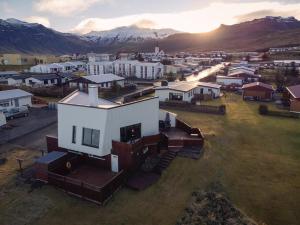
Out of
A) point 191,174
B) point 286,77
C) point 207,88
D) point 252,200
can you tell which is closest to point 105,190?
point 191,174

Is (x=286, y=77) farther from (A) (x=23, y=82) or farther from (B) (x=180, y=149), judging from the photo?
(A) (x=23, y=82)

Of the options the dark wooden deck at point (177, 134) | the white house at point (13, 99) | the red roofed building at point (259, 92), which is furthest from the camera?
the red roofed building at point (259, 92)

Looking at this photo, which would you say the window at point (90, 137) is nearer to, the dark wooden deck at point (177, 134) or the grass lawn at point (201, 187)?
the grass lawn at point (201, 187)

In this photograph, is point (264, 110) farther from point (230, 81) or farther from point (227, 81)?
point (227, 81)

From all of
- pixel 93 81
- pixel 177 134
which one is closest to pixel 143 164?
pixel 177 134

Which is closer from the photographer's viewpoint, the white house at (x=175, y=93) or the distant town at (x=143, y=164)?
the distant town at (x=143, y=164)

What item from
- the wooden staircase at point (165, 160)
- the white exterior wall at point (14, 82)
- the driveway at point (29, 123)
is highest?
the white exterior wall at point (14, 82)

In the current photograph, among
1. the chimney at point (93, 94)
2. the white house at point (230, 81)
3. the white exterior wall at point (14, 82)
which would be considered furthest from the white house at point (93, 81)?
the chimney at point (93, 94)

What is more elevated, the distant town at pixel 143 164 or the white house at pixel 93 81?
the white house at pixel 93 81
